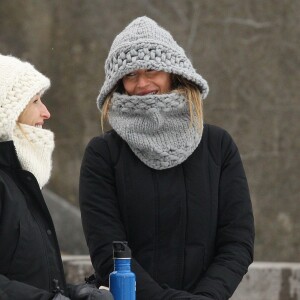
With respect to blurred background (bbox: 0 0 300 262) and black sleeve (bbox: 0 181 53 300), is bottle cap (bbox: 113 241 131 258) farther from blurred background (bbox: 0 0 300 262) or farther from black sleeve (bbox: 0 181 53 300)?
blurred background (bbox: 0 0 300 262)

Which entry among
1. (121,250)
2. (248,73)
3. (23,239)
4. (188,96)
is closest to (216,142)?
(188,96)

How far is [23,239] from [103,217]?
2.14 feet

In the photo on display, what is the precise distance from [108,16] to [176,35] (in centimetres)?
65

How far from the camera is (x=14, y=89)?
349cm

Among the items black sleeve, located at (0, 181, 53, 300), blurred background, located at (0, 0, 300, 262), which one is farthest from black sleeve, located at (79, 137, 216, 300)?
blurred background, located at (0, 0, 300, 262)

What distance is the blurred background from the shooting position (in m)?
9.98

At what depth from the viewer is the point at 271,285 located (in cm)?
627

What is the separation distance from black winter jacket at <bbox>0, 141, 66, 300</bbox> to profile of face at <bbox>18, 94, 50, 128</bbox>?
6.4 inches

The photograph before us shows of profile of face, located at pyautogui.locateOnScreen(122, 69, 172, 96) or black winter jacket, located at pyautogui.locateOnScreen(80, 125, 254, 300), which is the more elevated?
profile of face, located at pyautogui.locateOnScreen(122, 69, 172, 96)

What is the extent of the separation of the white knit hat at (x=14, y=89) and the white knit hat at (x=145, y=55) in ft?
1.25

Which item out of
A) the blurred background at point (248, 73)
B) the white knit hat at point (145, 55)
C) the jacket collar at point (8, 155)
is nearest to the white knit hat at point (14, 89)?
the jacket collar at point (8, 155)

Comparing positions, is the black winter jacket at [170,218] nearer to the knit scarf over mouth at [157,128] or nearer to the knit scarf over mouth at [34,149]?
the knit scarf over mouth at [157,128]

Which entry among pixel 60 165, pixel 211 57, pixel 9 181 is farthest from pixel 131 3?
pixel 9 181

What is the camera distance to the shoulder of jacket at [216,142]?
3988 millimetres
